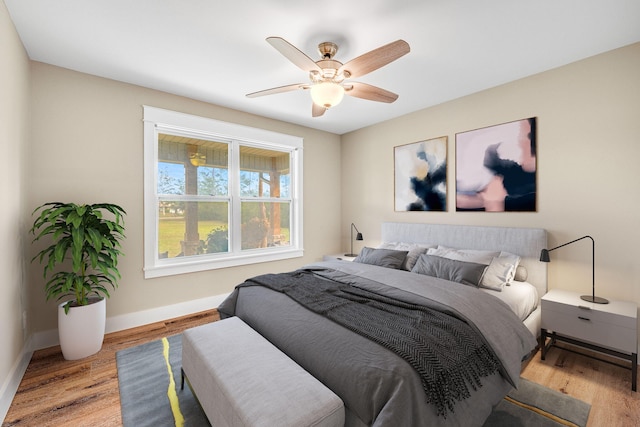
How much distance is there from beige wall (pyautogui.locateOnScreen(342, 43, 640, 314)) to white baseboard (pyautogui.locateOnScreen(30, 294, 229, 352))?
11.4 feet

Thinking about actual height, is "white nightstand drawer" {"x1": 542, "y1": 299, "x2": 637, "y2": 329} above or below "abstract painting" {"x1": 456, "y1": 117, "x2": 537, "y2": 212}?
below

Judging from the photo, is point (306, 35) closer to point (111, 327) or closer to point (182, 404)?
point (182, 404)

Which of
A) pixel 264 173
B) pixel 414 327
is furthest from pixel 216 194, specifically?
pixel 414 327

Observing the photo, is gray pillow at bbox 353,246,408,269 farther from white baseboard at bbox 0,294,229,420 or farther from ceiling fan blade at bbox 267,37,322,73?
ceiling fan blade at bbox 267,37,322,73

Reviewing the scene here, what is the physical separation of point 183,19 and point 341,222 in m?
3.80

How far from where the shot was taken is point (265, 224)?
4.43 metres

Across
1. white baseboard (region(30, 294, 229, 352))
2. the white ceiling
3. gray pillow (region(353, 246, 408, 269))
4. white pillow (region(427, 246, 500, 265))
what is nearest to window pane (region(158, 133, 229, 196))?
the white ceiling

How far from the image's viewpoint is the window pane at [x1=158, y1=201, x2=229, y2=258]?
11.5ft

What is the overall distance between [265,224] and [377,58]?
9.86 feet

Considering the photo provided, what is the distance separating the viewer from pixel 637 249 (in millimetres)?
2426

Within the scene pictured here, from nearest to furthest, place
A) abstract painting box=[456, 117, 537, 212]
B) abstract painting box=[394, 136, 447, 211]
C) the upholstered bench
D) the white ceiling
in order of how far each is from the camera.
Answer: the upholstered bench
the white ceiling
abstract painting box=[456, 117, 537, 212]
abstract painting box=[394, 136, 447, 211]

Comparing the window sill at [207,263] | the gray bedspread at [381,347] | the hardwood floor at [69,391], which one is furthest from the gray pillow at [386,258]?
the hardwood floor at [69,391]

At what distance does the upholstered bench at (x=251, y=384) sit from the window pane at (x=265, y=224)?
2332 mm

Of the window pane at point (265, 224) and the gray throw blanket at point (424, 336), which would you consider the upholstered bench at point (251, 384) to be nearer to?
the gray throw blanket at point (424, 336)
